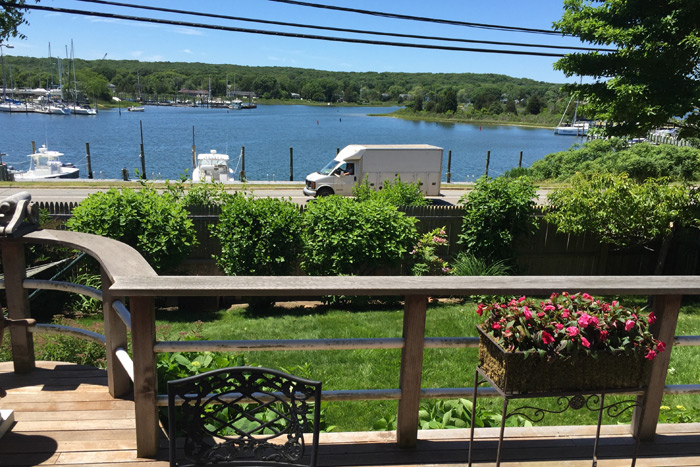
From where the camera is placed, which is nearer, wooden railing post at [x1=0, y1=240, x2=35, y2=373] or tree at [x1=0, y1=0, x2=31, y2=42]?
wooden railing post at [x1=0, y1=240, x2=35, y2=373]

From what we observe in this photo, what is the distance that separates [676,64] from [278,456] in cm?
1301

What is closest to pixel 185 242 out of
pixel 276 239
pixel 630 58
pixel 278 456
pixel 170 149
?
pixel 276 239

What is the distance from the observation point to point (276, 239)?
35.7 ft

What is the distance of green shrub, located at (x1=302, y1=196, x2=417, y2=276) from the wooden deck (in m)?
7.70

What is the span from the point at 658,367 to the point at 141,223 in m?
9.39

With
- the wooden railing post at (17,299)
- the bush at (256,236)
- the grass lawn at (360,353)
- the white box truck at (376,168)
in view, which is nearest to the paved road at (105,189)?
the white box truck at (376,168)

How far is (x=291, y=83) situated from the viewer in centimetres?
18288

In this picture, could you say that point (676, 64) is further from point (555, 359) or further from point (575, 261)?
point (555, 359)

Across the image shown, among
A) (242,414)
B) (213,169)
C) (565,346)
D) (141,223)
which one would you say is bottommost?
(213,169)

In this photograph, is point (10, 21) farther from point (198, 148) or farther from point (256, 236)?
point (198, 148)

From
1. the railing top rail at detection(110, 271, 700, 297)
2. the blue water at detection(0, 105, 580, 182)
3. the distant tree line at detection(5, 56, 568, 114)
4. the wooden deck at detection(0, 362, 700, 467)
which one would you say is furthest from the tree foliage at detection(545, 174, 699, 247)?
the distant tree line at detection(5, 56, 568, 114)

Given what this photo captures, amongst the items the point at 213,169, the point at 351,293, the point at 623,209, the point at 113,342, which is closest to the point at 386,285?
the point at 351,293

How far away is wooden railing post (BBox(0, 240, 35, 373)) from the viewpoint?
3.42 meters

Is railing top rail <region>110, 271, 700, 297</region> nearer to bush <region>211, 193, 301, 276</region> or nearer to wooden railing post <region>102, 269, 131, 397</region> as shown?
wooden railing post <region>102, 269, 131, 397</region>
